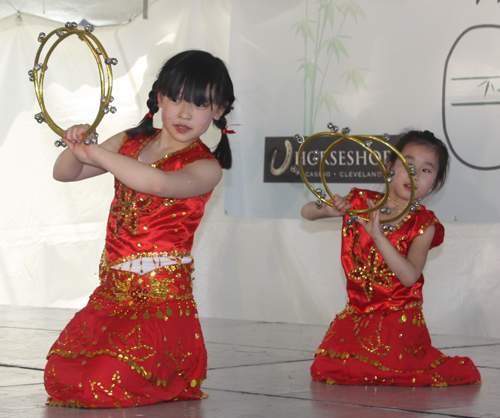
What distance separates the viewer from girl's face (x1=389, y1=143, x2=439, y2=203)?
2.45 m

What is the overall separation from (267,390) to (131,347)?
469 millimetres

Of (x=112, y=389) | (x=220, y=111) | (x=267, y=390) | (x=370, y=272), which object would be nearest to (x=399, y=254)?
(x=370, y=272)

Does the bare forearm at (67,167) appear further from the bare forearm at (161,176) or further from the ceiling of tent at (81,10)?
the ceiling of tent at (81,10)

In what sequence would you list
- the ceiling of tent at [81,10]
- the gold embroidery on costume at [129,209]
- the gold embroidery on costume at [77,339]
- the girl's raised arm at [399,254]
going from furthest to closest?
the ceiling of tent at [81,10], the girl's raised arm at [399,254], the gold embroidery on costume at [129,209], the gold embroidery on costume at [77,339]

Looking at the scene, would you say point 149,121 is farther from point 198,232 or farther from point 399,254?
point 198,232

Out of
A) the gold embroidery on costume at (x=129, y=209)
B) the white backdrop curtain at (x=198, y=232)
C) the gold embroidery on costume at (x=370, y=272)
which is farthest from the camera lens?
the white backdrop curtain at (x=198, y=232)

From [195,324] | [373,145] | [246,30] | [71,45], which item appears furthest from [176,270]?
[71,45]

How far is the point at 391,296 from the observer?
2.42 metres

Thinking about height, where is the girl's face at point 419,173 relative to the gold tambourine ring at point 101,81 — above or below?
below

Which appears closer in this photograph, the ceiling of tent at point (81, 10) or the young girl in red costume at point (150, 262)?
the young girl in red costume at point (150, 262)

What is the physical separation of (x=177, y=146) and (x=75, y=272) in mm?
2638

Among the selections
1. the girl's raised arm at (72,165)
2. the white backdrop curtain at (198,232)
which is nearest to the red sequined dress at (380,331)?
the girl's raised arm at (72,165)

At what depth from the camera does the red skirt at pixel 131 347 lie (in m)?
1.77

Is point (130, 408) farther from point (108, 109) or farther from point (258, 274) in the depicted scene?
point (258, 274)
